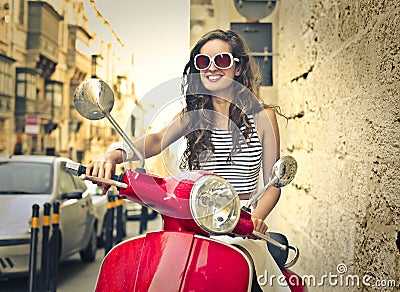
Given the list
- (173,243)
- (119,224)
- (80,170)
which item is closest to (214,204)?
(173,243)

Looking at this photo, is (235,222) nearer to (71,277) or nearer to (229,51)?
(229,51)

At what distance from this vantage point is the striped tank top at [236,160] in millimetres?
1801

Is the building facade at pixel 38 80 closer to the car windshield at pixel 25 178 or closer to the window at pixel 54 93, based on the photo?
the window at pixel 54 93

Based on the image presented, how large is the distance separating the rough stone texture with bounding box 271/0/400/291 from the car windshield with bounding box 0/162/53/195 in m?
2.58

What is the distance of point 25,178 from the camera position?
560 cm

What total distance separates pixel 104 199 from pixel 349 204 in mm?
5095

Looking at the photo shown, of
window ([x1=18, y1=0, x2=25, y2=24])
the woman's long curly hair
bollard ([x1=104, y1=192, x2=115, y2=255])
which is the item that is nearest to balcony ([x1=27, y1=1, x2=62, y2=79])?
window ([x1=18, y1=0, x2=25, y2=24])

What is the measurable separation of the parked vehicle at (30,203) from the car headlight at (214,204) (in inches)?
146

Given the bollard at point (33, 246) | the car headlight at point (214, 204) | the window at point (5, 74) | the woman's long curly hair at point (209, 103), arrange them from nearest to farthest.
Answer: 1. the car headlight at point (214, 204)
2. the woman's long curly hair at point (209, 103)
3. the bollard at point (33, 246)
4. the window at point (5, 74)

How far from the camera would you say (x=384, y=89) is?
1.99 metres

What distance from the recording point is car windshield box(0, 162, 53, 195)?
18.1 feet

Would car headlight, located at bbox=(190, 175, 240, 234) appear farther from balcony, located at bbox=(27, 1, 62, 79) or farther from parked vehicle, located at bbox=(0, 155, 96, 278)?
balcony, located at bbox=(27, 1, 62, 79)

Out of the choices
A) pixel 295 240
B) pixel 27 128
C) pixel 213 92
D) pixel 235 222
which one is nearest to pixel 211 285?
pixel 235 222

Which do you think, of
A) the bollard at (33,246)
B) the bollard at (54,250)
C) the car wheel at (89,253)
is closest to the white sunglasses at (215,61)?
the bollard at (33,246)
